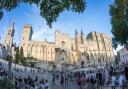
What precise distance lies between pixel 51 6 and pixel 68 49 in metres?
146

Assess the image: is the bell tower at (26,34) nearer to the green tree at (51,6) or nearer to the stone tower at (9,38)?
the stone tower at (9,38)

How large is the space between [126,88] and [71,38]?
15010 centimetres

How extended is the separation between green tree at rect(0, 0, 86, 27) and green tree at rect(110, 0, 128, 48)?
30844 mm

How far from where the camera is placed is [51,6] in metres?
→ 11.1

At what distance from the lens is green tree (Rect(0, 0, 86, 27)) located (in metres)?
10.9

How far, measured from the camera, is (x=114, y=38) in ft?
151

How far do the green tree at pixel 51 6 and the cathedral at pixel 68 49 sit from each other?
134039 millimetres

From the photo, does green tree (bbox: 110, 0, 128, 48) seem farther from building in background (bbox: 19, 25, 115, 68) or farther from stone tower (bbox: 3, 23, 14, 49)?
building in background (bbox: 19, 25, 115, 68)

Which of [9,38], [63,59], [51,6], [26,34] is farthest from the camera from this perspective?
[26,34]

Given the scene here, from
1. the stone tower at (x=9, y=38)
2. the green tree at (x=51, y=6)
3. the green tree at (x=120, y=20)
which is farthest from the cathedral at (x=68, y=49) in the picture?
the green tree at (x=51, y=6)

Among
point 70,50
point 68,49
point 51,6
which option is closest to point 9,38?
point 68,49

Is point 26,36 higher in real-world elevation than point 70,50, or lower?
higher

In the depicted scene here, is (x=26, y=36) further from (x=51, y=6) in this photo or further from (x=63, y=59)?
(x=51, y=6)

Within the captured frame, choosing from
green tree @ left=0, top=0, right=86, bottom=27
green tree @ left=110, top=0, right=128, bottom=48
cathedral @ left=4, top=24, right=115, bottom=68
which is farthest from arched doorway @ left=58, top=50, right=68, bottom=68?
green tree @ left=0, top=0, right=86, bottom=27
